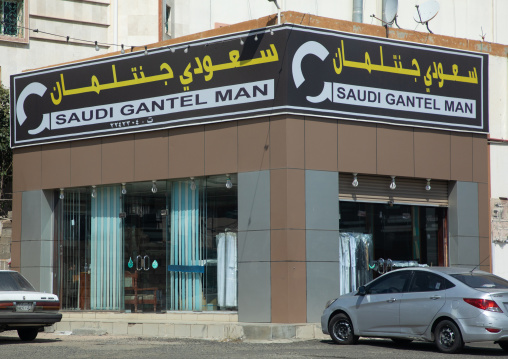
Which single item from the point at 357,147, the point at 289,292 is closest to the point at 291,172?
the point at 357,147

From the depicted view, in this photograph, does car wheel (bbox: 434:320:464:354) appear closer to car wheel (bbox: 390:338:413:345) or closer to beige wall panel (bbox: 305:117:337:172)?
car wheel (bbox: 390:338:413:345)

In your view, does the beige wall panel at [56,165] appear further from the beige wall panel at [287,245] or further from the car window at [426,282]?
the car window at [426,282]

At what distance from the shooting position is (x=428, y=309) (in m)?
14.4

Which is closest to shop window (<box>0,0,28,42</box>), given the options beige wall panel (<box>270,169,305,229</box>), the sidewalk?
the sidewalk

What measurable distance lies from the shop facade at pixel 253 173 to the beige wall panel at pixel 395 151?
38 mm

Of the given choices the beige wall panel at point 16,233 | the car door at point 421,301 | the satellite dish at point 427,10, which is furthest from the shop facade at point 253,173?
the car door at point 421,301

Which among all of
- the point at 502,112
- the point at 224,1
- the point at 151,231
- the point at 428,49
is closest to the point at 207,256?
the point at 151,231

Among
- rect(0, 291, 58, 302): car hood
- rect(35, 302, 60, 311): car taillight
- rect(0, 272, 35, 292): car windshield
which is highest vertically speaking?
rect(0, 272, 35, 292): car windshield

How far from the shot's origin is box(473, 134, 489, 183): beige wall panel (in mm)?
20891

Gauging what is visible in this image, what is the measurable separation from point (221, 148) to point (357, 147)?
10.1 ft

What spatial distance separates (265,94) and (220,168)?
→ 2.06 metres

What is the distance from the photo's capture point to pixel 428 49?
789 inches

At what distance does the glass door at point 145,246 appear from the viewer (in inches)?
803

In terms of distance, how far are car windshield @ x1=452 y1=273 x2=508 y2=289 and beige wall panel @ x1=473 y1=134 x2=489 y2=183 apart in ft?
21.5
